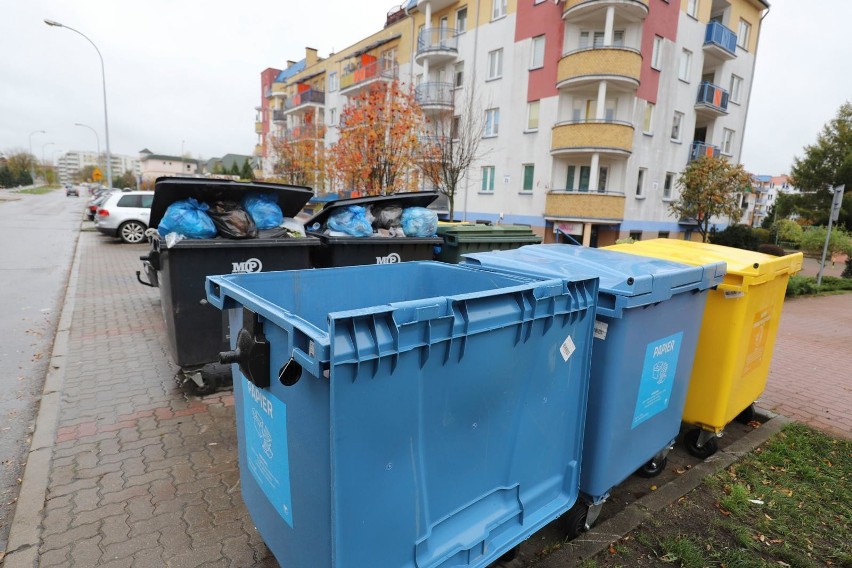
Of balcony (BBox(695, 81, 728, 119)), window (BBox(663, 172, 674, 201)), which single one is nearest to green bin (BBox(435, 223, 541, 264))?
window (BBox(663, 172, 674, 201))

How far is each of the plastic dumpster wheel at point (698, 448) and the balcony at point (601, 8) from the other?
1941cm

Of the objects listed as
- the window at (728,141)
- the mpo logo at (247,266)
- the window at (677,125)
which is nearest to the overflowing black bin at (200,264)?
the mpo logo at (247,266)

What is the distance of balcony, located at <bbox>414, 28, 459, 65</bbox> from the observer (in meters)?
23.9

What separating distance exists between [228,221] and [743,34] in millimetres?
30425

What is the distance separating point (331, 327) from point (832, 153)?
1752 inches

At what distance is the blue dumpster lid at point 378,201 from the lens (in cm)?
530

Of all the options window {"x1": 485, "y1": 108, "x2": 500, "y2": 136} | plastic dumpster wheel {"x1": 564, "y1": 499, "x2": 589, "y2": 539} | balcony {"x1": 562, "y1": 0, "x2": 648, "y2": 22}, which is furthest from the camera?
window {"x1": 485, "y1": 108, "x2": 500, "y2": 136}

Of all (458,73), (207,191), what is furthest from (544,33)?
(207,191)

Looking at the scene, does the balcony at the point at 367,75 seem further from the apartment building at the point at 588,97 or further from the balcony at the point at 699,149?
the balcony at the point at 699,149

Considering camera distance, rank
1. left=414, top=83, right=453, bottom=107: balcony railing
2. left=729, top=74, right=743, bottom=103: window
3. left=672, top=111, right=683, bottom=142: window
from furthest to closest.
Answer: left=729, top=74, right=743, bottom=103: window < left=414, top=83, right=453, bottom=107: balcony railing < left=672, top=111, right=683, bottom=142: window

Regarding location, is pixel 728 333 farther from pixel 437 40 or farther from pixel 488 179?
pixel 437 40

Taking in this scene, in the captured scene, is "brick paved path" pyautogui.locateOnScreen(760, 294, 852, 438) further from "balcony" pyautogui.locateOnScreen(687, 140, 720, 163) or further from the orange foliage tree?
the orange foliage tree

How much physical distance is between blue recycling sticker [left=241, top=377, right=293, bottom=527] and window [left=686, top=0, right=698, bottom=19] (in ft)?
85.7

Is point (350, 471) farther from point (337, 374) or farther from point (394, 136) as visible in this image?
point (394, 136)
